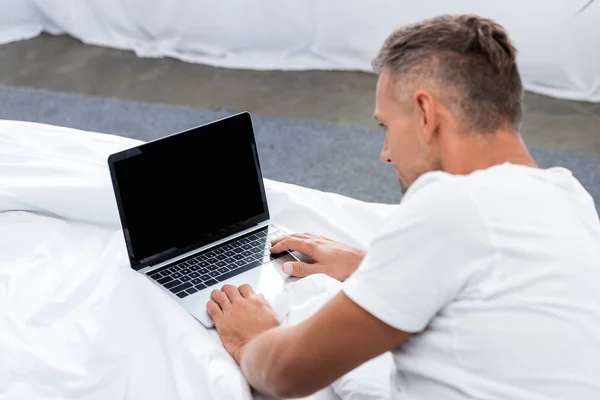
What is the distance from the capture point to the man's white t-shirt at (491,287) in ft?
3.02

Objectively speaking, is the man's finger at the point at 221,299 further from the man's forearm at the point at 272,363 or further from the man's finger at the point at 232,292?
the man's forearm at the point at 272,363

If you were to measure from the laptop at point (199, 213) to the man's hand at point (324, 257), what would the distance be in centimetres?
3

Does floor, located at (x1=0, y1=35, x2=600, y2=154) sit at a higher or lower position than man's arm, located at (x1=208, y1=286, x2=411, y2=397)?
lower

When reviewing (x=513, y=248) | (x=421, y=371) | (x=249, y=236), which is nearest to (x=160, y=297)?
(x=249, y=236)

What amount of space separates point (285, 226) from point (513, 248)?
653mm

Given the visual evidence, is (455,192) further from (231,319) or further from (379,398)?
Answer: (231,319)

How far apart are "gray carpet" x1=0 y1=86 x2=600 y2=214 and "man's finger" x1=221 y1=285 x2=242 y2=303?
127 cm

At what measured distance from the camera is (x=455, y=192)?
922 millimetres

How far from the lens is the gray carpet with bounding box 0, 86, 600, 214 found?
104 inches

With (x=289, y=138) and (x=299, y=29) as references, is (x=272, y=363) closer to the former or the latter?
(x=289, y=138)

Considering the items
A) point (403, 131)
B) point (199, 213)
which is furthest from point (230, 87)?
point (403, 131)

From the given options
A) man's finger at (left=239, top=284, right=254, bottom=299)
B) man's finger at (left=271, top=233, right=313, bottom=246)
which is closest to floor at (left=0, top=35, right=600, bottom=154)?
man's finger at (left=271, top=233, right=313, bottom=246)

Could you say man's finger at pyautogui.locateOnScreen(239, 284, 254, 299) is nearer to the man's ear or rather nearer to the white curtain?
the man's ear

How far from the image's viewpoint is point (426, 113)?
104cm
